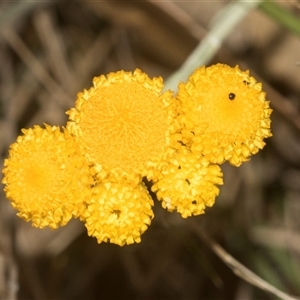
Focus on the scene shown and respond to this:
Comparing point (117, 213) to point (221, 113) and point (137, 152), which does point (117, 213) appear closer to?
point (137, 152)

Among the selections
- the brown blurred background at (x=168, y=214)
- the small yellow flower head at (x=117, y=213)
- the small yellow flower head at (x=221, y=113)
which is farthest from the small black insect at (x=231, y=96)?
the brown blurred background at (x=168, y=214)

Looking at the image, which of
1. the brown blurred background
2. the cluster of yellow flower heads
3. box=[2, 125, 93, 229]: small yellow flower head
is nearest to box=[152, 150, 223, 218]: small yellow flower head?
the cluster of yellow flower heads

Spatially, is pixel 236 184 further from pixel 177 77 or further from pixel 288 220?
pixel 177 77

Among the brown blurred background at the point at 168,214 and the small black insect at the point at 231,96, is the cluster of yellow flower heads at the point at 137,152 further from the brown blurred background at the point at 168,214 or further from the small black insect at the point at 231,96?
the brown blurred background at the point at 168,214

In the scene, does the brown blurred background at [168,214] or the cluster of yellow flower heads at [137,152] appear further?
the brown blurred background at [168,214]

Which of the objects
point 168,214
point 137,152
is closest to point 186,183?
point 137,152

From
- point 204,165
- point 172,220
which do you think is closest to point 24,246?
point 172,220
